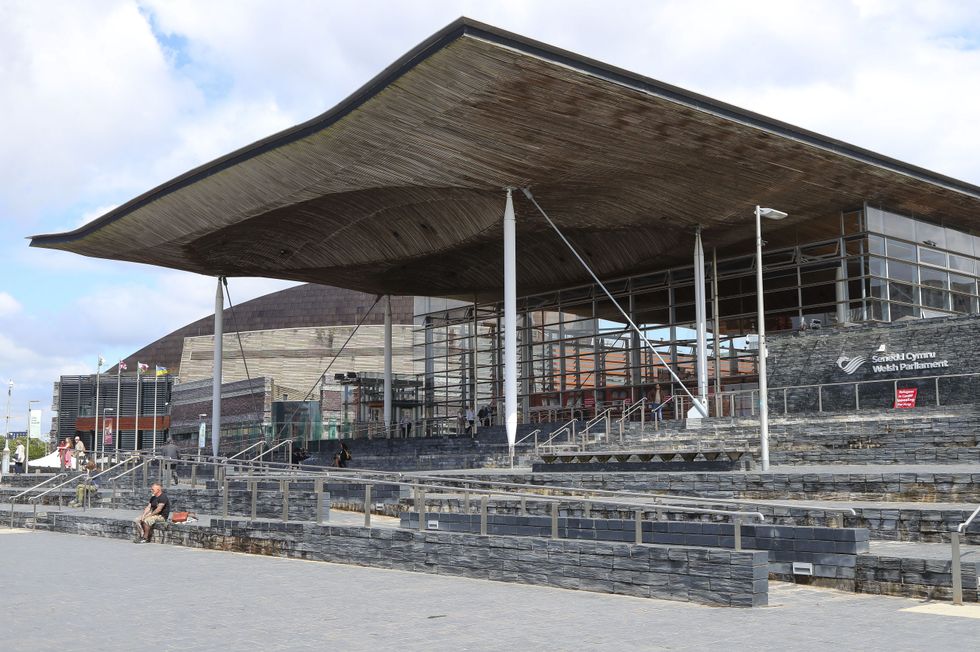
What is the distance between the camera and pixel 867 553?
37.5ft

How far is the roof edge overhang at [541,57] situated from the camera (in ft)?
82.7

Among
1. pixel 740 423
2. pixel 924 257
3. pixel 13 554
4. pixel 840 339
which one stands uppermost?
pixel 924 257

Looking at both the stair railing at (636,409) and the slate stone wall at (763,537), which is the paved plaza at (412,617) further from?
the stair railing at (636,409)

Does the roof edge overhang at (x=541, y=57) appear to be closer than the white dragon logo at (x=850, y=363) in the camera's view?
Yes

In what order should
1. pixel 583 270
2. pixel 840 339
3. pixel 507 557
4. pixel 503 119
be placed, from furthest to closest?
pixel 583 270 < pixel 840 339 < pixel 503 119 < pixel 507 557

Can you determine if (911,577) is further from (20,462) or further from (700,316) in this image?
(20,462)

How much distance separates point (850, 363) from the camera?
32188 mm

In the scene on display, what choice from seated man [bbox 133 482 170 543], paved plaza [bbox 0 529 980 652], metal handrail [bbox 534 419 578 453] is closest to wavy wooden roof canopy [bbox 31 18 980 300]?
metal handrail [bbox 534 419 578 453]

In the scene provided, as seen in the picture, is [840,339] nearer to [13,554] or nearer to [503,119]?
[503,119]

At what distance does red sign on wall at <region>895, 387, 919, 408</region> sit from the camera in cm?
2900

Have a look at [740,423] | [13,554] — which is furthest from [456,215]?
Answer: [13,554]

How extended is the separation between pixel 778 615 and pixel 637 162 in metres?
24.8

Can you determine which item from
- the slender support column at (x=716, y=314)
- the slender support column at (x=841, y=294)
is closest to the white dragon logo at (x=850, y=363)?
the slender support column at (x=841, y=294)

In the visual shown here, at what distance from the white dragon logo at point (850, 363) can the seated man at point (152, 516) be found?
21014 mm
